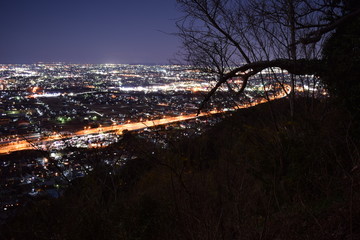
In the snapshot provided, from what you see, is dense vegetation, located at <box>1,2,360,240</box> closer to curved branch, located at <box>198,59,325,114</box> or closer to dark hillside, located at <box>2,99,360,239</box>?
dark hillside, located at <box>2,99,360,239</box>

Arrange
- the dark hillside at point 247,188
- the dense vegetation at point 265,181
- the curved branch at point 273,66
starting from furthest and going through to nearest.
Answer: the curved branch at point 273,66
the dark hillside at point 247,188
the dense vegetation at point 265,181

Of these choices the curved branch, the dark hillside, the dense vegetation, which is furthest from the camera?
the curved branch

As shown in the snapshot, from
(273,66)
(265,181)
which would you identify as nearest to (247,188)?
(265,181)

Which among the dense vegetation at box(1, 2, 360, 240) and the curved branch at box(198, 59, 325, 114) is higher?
the curved branch at box(198, 59, 325, 114)

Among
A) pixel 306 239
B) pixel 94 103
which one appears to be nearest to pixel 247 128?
pixel 306 239

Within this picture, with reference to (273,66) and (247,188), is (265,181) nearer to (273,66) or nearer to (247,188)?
(247,188)

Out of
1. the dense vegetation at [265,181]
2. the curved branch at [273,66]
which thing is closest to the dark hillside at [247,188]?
the dense vegetation at [265,181]

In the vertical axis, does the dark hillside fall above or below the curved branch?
below

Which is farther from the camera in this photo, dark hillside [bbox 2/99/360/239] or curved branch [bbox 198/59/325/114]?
curved branch [bbox 198/59/325/114]

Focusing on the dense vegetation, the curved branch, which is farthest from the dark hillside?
the curved branch

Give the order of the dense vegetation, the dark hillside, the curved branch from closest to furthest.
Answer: the dense vegetation < the dark hillside < the curved branch

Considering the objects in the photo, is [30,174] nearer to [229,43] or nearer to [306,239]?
[229,43]

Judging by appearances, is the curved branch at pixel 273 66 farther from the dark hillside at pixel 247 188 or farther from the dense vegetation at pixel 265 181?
the dark hillside at pixel 247 188
